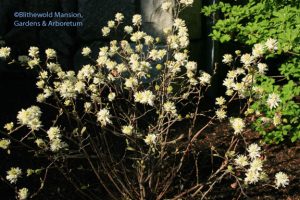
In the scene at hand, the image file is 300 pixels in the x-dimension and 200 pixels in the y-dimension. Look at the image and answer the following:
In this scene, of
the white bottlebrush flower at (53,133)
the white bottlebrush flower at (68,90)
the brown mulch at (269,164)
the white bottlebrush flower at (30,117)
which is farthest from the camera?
the brown mulch at (269,164)

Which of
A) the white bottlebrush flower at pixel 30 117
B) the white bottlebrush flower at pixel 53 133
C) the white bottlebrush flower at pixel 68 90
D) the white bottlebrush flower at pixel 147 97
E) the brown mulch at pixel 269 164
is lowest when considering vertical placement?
the brown mulch at pixel 269 164

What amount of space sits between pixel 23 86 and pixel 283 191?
3.36 m

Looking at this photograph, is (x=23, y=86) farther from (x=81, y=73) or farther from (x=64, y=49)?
(x=81, y=73)

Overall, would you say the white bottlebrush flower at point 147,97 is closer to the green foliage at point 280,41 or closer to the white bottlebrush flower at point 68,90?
the white bottlebrush flower at point 68,90

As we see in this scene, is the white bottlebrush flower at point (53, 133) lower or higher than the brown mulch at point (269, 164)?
higher

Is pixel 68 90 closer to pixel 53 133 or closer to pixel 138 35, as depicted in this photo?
pixel 53 133

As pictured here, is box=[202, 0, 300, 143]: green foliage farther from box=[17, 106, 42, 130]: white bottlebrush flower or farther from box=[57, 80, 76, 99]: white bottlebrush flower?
box=[17, 106, 42, 130]: white bottlebrush flower

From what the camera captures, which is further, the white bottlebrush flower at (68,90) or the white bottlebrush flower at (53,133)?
the white bottlebrush flower at (68,90)

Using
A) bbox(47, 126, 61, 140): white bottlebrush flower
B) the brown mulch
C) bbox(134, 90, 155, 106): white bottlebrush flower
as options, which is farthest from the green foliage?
bbox(47, 126, 61, 140): white bottlebrush flower

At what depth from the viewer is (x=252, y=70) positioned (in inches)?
86.7

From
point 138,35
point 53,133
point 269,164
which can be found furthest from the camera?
point 269,164

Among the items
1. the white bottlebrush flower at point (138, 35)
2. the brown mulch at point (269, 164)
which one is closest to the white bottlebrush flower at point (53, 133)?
the white bottlebrush flower at point (138, 35)

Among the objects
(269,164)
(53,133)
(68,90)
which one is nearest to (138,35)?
(68,90)

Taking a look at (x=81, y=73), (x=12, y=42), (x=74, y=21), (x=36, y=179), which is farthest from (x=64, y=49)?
(x=81, y=73)
